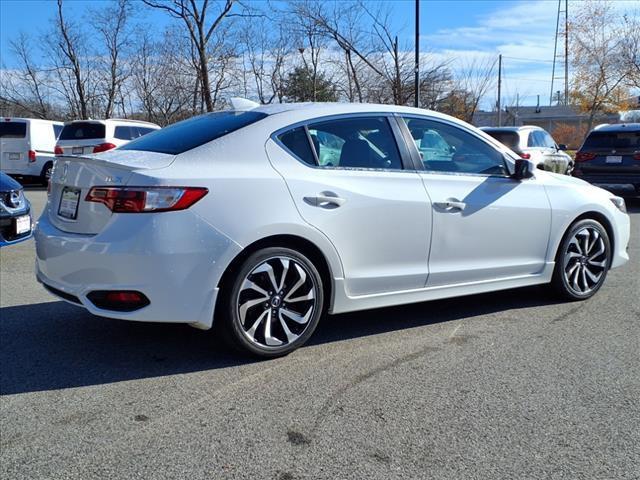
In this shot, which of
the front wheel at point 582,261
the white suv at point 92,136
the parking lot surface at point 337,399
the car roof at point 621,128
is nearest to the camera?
the parking lot surface at point 337,399

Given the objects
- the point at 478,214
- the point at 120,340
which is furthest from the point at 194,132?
the point at 478,214

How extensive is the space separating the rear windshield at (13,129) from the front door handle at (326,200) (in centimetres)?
1522

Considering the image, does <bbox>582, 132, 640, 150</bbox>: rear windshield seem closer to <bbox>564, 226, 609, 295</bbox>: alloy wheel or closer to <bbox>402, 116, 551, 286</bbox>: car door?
<bbox>564, 226, 609, 295</bbox>: alloy wheel

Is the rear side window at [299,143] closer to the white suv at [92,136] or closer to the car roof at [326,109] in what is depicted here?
the car roof at [326,109]

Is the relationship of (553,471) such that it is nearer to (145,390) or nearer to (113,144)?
(145,390)

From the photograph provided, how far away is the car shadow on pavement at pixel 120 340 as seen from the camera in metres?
3.67

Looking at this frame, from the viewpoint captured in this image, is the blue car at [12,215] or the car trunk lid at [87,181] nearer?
the car trunk lid at [87,181]

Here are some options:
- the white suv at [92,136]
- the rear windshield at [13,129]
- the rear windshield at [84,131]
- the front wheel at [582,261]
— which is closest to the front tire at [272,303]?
the front wheel at [582,261]

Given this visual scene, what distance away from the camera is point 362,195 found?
402cm

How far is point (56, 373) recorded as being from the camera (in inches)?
145

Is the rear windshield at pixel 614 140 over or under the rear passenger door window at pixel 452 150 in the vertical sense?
under

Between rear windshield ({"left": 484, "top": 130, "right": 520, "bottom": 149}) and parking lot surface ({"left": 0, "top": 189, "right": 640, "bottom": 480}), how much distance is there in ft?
28.4

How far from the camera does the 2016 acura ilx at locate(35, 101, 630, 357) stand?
11.3 feet

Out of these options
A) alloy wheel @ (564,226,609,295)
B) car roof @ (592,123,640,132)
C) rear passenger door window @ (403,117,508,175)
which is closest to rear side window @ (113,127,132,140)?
car roof @ (592,123,640,132)
